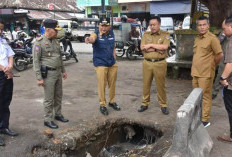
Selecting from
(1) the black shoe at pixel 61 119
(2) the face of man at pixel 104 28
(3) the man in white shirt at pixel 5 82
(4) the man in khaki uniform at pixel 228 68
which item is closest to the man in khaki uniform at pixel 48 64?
(1) the black shoe at pixel 61 119

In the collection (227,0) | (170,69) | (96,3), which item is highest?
(96,3)

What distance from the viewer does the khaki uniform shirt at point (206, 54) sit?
12.5 ft

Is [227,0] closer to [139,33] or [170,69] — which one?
[170,69]

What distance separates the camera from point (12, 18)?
25625mm

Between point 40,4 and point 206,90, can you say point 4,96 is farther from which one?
point 40,4

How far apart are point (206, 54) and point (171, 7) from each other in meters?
19.6

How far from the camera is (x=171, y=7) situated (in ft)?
72.6

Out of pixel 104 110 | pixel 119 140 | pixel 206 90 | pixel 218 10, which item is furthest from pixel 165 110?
pixel 218 10

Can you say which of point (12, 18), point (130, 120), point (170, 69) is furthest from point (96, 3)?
point (130, 120)

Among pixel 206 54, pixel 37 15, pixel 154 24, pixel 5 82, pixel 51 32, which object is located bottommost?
pixel 5 82

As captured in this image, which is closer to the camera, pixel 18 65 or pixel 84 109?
pixel 84 109

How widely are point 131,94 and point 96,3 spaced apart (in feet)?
72.7

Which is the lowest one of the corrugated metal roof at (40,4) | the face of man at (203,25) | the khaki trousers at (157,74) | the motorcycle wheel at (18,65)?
the motorcycle wheel at (18,65)

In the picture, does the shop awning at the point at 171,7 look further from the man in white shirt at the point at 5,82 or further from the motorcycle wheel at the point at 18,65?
the man in white shirt at the point at 5,82
